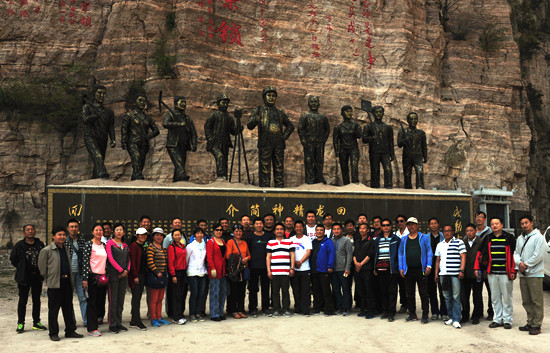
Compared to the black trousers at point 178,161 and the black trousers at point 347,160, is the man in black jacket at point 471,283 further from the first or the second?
the black trousers at point 178,161

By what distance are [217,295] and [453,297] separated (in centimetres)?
364

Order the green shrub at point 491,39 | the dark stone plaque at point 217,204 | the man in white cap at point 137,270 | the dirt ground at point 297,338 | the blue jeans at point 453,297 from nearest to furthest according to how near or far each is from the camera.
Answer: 1. the dirt ground at point 297,338
2. the man in white cap at point 137,270
3. the blue jeans at point 453,297
4. the dark stone plaque at point 217,204
5. the green shrub at point 491,39

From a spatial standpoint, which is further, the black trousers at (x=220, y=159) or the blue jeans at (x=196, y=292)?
the black trousers at (x=220, y=159)

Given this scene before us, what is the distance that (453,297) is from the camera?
837 cm

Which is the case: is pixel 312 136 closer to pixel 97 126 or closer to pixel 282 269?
pixel 97 126

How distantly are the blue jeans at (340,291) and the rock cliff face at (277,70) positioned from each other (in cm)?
1273

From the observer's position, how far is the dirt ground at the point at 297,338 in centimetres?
695

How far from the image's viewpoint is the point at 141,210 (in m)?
12.3

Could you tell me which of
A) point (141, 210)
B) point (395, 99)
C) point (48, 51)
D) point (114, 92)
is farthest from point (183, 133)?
point (395, 99)

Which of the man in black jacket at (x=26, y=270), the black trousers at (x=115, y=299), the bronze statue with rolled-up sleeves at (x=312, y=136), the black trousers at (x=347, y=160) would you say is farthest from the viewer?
the black trousers at (x=347, y=160)

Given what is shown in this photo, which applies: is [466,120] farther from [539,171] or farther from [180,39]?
[180,39]

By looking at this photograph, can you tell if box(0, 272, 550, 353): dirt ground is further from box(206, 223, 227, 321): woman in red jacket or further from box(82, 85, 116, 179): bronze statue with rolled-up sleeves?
box(82, 85, 116, 179): bronze statue with rolled-up sleeves

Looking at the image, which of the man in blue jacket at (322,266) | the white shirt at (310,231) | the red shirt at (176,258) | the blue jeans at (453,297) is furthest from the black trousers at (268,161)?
the blue jeans at (453,297)

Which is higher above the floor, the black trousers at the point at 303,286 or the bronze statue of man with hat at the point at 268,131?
the bronze statue of man with hat at the point at 268,131
